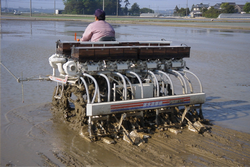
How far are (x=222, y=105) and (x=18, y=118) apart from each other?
6.21 m

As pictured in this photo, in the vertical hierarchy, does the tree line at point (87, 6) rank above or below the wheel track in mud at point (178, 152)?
above

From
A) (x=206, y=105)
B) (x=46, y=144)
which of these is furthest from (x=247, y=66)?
(x=46, y=144)

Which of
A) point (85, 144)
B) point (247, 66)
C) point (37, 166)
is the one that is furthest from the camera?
point (247, 66)

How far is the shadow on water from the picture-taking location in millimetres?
9000

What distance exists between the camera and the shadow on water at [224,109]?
354 inches

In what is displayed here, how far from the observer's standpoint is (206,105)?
32.6 feet

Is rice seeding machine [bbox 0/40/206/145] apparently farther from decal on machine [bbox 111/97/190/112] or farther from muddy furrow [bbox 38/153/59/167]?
muddy furrow [bbox 38/153/59/167]

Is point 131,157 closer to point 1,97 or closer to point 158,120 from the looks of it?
point 158,120

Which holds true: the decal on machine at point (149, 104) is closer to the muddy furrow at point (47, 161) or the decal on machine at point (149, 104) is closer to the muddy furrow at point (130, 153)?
the muddy furrow at point (130, 153)

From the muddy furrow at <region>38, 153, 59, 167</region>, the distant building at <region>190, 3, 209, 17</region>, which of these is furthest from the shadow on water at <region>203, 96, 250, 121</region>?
the distant building at <region>190, 3, 209, 17</region>

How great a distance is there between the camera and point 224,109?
9.62 meters

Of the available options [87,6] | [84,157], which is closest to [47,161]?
[84,157]

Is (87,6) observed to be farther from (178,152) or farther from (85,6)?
(178,152)

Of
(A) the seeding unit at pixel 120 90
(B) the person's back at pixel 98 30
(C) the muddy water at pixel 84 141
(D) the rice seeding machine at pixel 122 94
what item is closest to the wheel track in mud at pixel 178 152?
(C) the muddy water at pixel 84 141
